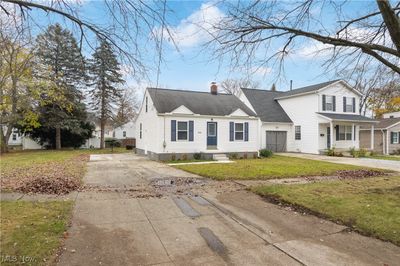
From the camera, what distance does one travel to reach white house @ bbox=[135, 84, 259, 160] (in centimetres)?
1742

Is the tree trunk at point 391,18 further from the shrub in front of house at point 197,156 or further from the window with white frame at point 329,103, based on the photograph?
the window with white frame at point 329,103

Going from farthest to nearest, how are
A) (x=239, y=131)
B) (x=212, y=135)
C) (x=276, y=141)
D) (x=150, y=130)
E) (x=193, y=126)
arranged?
(x=276, y=141) < (x=239, y=131) < (x=150, y=130) < (x=212, y=135) < (x=193, y=126)

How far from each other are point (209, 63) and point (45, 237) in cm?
446

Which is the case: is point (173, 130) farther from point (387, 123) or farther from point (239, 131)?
point (387, 123)

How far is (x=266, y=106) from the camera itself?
25922 millimetres

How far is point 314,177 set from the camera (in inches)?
426

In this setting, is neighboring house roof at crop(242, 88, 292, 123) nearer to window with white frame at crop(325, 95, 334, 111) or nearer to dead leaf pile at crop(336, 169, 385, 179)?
window with white frame at crop(325, 95, 334, 111)

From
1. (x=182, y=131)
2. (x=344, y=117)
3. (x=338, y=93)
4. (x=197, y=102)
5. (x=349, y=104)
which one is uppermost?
(x=338, y=93)

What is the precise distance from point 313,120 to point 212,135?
982 centimetres

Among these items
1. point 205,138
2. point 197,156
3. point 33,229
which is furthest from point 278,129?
point 33,229

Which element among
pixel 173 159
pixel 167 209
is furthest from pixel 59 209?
pixel 173 159

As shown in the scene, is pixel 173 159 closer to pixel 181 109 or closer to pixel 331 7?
pixel 181 109

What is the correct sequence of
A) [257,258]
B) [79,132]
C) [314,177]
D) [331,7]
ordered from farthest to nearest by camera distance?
[79,132], [314,177], [331,7], [257,258]

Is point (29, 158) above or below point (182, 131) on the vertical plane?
below
